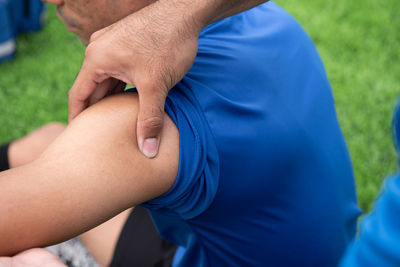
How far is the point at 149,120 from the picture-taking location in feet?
2.87

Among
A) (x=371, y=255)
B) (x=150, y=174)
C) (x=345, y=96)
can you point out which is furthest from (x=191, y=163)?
(x=345, y=96)

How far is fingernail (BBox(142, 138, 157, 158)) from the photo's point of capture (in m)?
0.88

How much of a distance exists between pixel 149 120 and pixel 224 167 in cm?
23

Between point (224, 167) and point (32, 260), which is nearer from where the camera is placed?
point (32, 260)

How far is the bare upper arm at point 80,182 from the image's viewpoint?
2.70 feet

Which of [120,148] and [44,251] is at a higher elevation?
[120,148]

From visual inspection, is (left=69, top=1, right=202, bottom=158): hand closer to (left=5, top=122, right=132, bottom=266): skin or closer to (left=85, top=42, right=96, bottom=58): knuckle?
(left=85, top=42, right=96, bottom=58): knuckle

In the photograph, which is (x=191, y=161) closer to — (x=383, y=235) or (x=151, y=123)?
(x=151, y=123)

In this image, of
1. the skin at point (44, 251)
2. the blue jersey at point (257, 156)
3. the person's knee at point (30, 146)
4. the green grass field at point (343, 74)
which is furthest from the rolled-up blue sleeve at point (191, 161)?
the green grass field at point (343, 74)

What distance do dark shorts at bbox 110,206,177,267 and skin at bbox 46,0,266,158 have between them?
52 centimetres

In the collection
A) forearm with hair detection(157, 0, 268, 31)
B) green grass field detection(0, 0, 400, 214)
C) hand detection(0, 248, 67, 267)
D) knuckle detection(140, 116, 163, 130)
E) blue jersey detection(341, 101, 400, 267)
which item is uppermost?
forearm with hair detection(157, 0, 268, 31)

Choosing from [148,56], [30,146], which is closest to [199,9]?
[148,56]

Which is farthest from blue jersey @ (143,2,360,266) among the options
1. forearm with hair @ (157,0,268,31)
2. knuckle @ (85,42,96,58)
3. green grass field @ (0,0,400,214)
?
green grass field @ (0,0,400,214)

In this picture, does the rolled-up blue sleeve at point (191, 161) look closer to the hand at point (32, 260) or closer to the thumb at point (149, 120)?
the thumb at point (149, 120)
